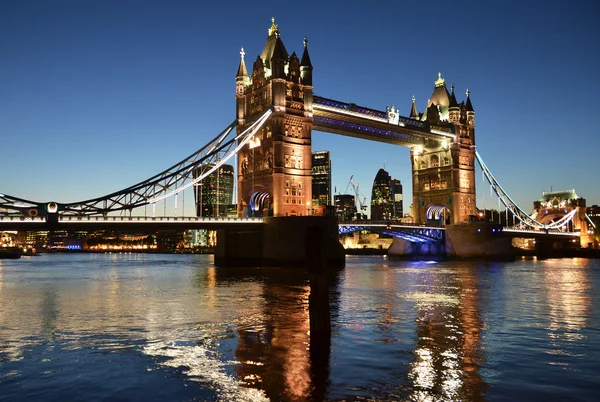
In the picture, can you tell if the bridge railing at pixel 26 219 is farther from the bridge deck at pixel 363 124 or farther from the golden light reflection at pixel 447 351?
the golden light reflection at pixel 447 351

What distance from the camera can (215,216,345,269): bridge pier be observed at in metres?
60.3

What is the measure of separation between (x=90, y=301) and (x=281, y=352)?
64.6ft

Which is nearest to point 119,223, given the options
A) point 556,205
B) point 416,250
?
point 416,250

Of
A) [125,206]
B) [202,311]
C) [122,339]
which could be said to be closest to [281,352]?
[122,339]

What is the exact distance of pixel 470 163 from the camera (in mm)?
103125

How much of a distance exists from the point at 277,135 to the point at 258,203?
10.6 m

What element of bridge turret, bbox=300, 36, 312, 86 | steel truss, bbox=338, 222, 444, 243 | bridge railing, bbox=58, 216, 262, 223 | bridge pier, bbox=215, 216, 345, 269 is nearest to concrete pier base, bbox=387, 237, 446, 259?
steel truss, bbox=338, 222, 444, 243

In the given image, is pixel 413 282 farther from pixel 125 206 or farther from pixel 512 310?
pixel 125 206

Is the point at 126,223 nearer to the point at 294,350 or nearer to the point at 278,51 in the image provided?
the point at 278,51

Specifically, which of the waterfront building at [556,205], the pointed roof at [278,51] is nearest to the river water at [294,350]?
the pointed roof at [278,51]

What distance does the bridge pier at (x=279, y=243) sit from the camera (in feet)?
198

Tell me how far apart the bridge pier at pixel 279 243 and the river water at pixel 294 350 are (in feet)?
87.9

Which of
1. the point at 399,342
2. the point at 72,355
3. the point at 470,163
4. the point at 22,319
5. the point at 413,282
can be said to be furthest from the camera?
the point at 470,163

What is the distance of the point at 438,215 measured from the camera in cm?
10562
